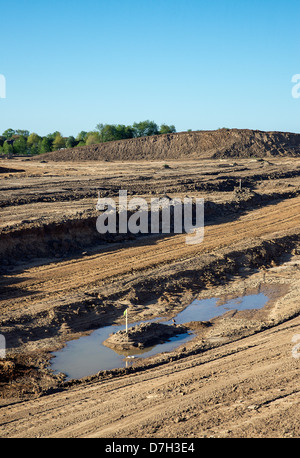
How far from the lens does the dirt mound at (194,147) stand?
215ft

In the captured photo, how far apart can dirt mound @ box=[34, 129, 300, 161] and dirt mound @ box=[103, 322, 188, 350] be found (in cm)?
5159

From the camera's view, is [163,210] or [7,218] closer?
[7,218]

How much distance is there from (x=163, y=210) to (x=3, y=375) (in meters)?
15.3

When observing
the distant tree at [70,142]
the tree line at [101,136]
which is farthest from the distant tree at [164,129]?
Result: the distant tree at [70,142]

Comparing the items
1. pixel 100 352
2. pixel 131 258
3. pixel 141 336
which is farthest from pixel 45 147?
pixel 100 352

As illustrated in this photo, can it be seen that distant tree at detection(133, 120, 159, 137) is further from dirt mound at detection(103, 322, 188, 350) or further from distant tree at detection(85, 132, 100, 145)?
dirt mound at detection(103, 322, 188, 350)

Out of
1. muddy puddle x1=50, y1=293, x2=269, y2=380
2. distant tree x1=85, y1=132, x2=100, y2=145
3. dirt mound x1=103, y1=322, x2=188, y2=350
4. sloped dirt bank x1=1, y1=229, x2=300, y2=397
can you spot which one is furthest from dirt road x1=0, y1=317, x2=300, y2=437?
distant tree x1=85, y1=132, x2=100, y2=145

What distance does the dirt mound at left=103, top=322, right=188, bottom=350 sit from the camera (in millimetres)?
13148

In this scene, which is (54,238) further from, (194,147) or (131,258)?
(194,147)

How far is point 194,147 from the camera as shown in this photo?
220 ft

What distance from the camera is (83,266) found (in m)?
18.6
